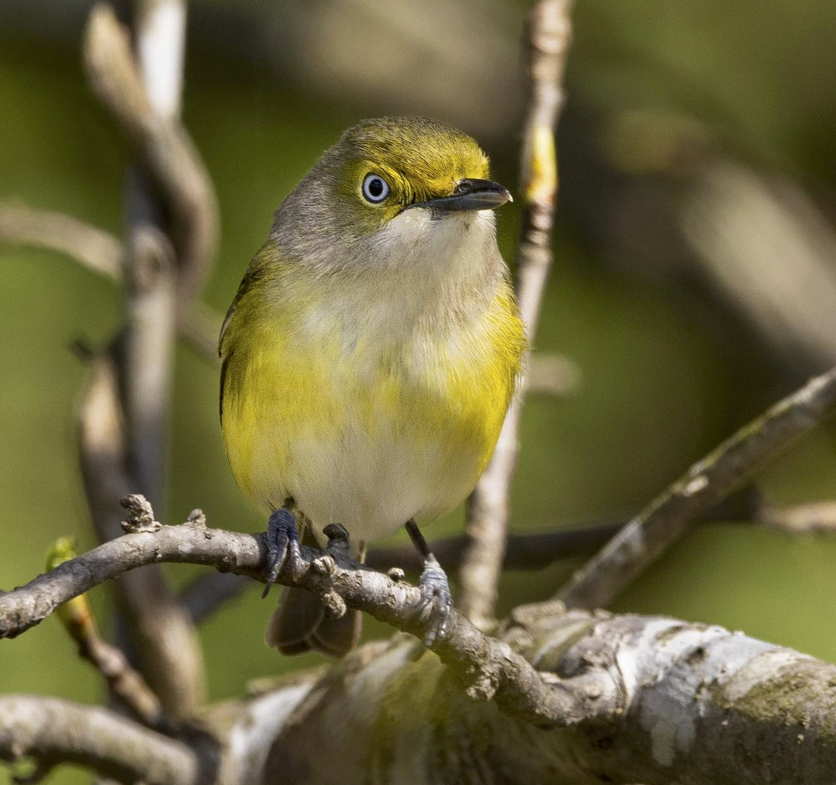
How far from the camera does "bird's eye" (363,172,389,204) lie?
10.3ft

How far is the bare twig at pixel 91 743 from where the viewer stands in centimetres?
266

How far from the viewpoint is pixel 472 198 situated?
297cm

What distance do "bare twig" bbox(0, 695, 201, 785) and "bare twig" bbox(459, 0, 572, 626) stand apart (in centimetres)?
86

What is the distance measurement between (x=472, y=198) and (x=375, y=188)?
31 centimetres

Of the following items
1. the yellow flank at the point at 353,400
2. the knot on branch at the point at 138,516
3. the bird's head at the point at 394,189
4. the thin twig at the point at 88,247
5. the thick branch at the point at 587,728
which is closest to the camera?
the knot on branch at the point at 138,516

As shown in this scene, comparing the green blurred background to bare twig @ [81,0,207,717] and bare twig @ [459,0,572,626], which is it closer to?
bare twig @ [81,0,207,717]

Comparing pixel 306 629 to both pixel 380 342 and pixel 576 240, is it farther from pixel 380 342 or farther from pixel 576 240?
pixel 576 240

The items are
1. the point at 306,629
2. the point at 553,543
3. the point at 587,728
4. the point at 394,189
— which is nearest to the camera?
the point at 587,728

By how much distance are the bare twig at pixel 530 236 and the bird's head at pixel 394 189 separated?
18cm

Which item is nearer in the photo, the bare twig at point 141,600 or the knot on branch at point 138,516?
the knot on branch at point 138,516

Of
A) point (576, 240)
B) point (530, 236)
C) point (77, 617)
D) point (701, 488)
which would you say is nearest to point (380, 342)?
point (530, 236)

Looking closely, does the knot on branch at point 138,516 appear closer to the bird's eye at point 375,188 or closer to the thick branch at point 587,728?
the thick branch at point 587,728

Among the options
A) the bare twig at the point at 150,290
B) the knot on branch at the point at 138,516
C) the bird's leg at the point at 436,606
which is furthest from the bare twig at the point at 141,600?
the knot on branch at the point at 138,516

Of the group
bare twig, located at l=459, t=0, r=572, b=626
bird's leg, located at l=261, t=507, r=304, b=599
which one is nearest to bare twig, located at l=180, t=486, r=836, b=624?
bare twig, located at l=459, t=0, r=572, b=626
